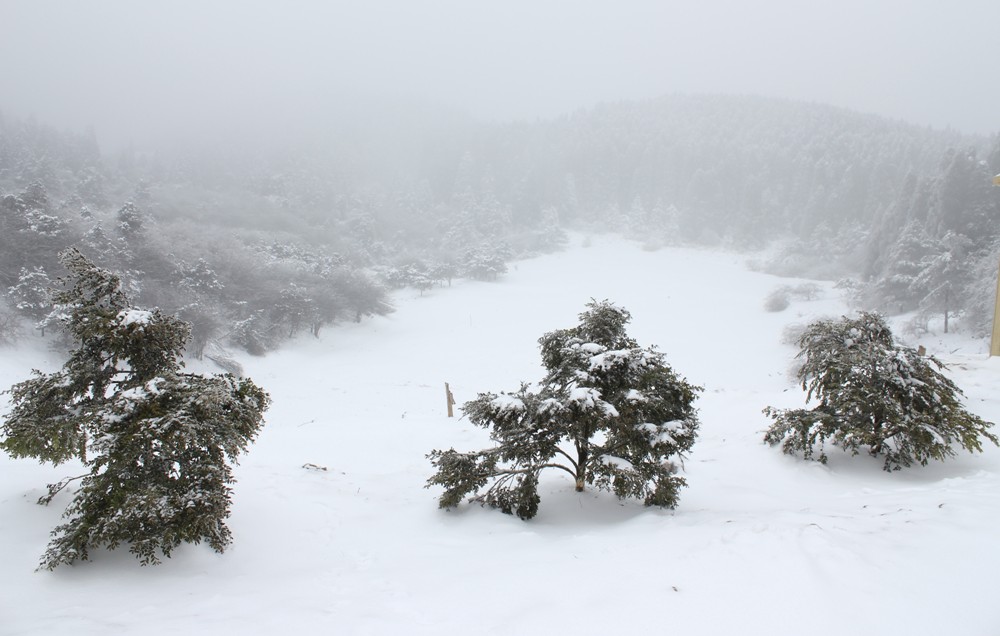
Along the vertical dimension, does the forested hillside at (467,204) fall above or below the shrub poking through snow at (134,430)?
above

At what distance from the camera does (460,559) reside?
5.64 metres

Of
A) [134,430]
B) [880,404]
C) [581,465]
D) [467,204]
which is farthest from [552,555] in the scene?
[467,204]

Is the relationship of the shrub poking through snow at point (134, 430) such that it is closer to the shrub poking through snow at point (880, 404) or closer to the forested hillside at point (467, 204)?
the shrub poking through snow at point (880, 404)

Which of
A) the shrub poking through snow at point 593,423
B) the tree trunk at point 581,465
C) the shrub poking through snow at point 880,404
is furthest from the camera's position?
the shrub poking through snow at point 880,404

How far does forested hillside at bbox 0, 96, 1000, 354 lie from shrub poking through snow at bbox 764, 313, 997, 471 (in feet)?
82.2

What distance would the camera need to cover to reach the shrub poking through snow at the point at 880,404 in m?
7.90

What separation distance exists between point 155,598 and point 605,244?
76.2m

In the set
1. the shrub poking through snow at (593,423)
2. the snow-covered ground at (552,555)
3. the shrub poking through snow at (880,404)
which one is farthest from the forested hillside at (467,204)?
the shrub poking through snow at (880,404)

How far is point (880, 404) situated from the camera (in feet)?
26.5

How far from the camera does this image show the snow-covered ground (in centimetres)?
369

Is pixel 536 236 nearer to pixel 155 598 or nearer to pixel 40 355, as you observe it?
pixel 40 355

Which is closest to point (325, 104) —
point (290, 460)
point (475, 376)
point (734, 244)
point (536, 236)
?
point (536, 236)

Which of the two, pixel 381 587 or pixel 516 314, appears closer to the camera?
pixel 381 587

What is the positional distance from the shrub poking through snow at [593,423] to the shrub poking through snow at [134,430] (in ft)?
10.4
